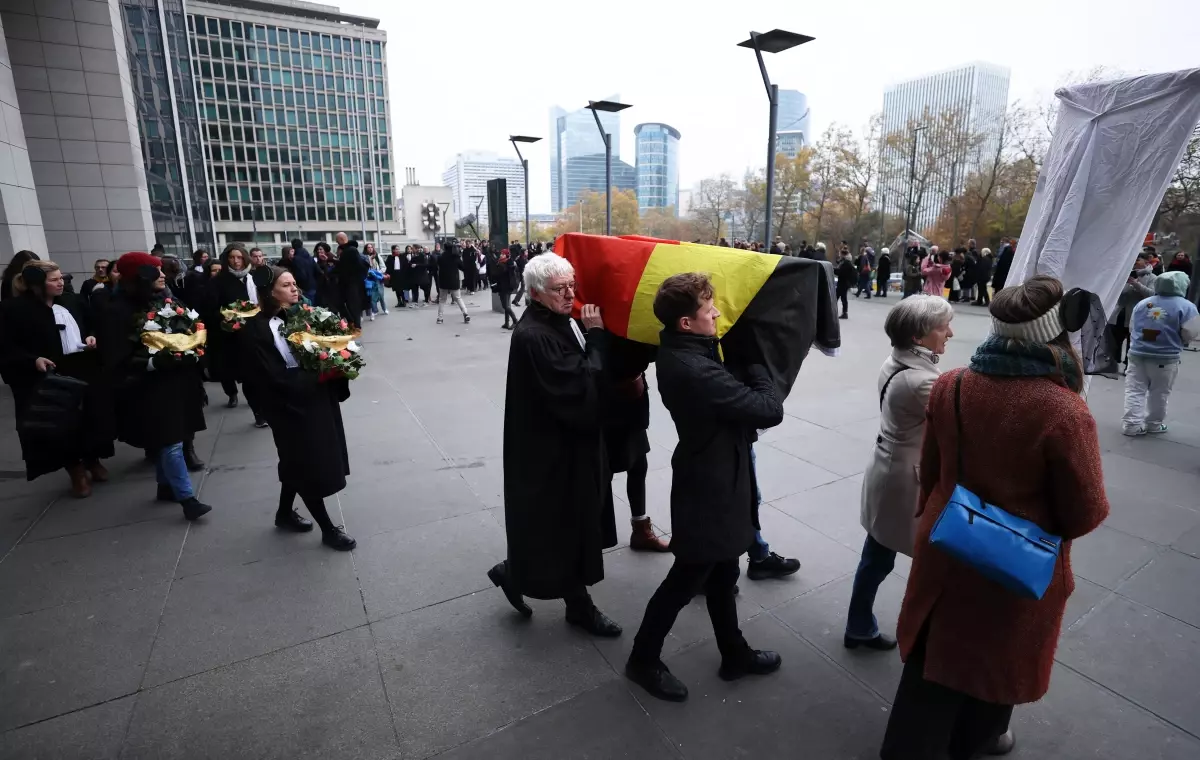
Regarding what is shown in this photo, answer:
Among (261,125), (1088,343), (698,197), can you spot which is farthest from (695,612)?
(261,125)

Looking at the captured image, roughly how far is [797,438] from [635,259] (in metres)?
3.83

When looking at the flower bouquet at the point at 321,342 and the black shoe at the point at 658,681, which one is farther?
the flower bouquet at the point at 321,342

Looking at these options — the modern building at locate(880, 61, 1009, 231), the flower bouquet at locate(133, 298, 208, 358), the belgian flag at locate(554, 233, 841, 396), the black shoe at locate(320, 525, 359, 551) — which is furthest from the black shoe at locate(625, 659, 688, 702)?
the modern building at locate(880, 61, 1009, 231)

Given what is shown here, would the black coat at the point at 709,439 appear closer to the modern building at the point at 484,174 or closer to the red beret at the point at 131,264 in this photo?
the red beret at the point at 131,264

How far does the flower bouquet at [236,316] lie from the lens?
4617mm

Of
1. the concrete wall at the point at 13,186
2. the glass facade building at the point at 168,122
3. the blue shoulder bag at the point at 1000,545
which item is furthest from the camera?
the glass facade building at the point at 168,122

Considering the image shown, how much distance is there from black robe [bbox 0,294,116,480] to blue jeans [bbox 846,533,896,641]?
5.48 metres

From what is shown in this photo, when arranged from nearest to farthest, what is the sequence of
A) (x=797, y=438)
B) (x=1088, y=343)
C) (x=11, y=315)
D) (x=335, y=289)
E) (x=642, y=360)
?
(x=642, y=360) < (x=1088, y=343) < (x=11, y=315) < (x=797, y=438) < (x=335, y=289)

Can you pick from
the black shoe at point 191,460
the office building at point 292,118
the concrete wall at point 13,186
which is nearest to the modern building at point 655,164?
the office building at point 292,118

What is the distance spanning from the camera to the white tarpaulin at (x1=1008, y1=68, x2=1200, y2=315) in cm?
336

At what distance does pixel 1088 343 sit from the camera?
142 inches

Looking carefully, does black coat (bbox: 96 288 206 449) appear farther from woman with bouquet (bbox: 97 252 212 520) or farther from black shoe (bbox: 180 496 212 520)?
black shoe (bbox: 180 496 212 520)

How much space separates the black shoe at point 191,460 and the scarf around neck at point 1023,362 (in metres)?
5.96

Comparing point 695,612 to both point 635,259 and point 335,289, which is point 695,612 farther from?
point 335,289
